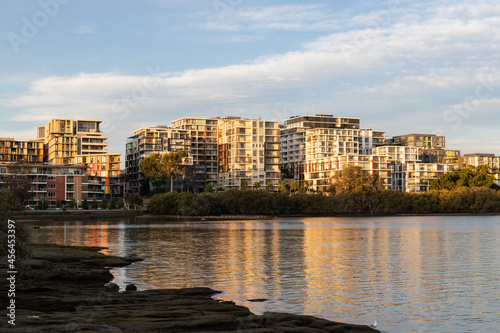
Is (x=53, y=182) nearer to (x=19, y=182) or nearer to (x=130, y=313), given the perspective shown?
(x=19, y=182)

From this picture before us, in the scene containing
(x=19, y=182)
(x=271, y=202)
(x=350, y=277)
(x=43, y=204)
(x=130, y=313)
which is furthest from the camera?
(x=271, y=202)

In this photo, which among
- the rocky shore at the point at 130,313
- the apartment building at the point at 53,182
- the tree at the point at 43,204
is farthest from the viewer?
the apartment building at the point at 53,182

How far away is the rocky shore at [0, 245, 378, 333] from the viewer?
→ 75.3 feet

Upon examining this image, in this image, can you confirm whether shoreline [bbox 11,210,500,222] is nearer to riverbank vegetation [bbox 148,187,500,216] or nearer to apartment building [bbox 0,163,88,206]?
riverbank vegetation [bbox 148,187,500,216]

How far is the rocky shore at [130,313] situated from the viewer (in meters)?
22.9

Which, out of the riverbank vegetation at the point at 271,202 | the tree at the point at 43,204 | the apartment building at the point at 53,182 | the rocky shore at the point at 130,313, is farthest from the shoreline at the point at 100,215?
the rocky shore at the point at 130,313

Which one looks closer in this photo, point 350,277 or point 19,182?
point 350,277

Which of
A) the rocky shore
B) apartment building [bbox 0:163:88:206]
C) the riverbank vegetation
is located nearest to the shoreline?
the riverbank vegetation

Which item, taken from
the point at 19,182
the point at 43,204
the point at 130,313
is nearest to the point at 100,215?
the point at 43,204

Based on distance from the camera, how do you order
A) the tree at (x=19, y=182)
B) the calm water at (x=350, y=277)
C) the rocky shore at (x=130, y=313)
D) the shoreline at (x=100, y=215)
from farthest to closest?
the tree at (x=19, y=182) → the shoreline at (x=100, y=215) → the calm water at (x=350, y=277) → the rocky shore at (x=130, y=313)

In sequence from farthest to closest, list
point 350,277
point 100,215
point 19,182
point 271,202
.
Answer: point 271,202 → point 100,215 → point 19,182 → point 350,277

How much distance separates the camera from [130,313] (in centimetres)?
2498

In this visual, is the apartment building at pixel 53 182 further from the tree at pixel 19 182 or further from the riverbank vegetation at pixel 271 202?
the riverbank vegetation at pixel 271 202

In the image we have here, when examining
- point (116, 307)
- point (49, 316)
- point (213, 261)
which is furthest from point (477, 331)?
point (213, 261)
